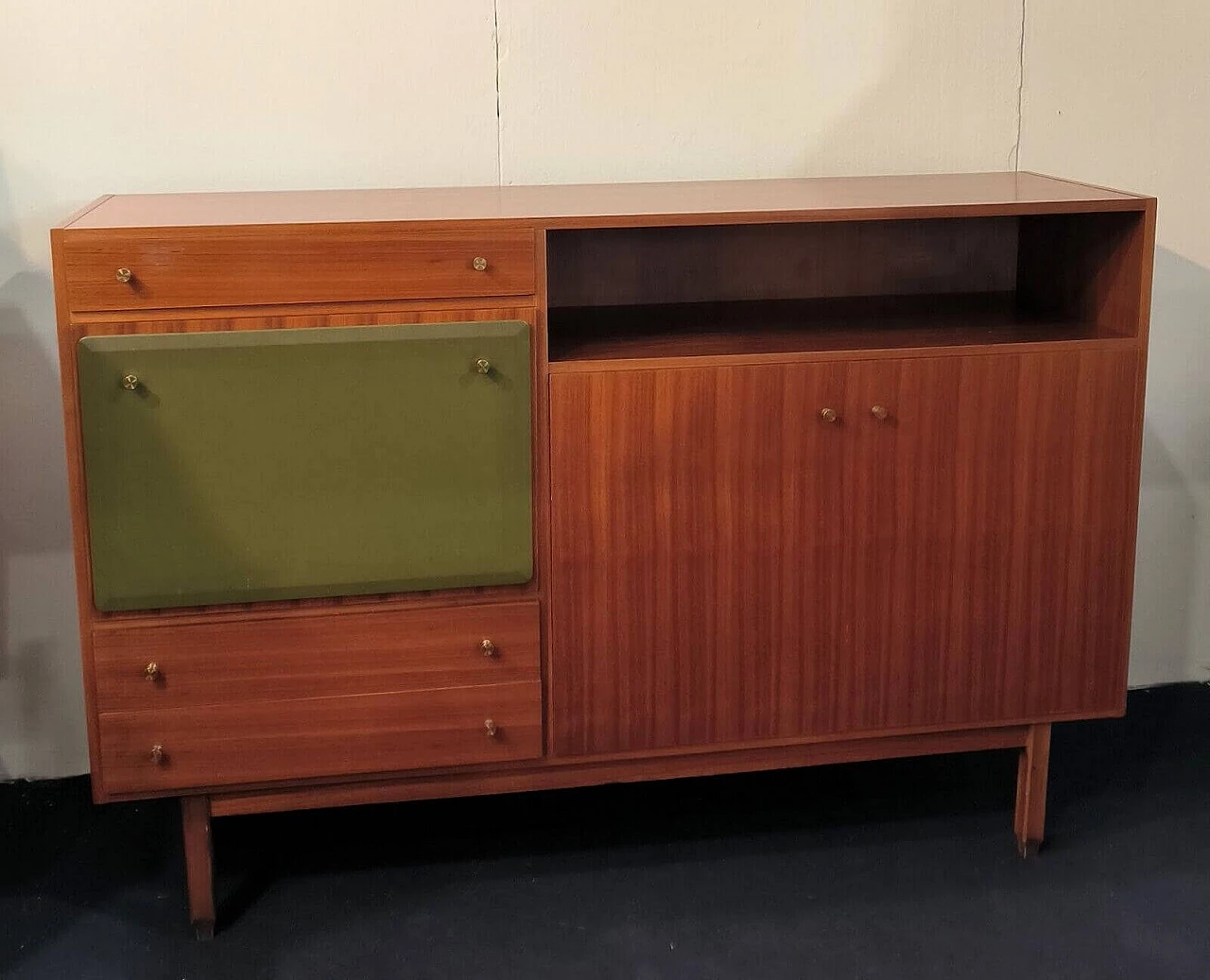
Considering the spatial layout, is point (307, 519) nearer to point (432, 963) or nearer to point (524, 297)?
point (524, 297)

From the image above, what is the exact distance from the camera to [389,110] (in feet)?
7.62

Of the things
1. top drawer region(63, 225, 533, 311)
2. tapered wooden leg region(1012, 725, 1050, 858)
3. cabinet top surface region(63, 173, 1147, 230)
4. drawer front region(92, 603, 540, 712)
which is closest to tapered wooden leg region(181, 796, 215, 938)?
drawer front region(92, 603, 540, 712)

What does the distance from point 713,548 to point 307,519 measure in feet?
1.86

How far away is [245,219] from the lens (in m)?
1.87

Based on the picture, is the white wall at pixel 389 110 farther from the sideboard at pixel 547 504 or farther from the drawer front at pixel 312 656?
the drawer front at pixel 312 656

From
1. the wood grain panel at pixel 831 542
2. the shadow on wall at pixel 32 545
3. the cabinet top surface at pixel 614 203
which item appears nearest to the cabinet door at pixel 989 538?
the wood grain panel at pixel 831 542

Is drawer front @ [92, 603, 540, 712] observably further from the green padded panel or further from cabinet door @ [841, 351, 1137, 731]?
cabinet door @ [841, 351, 1137, 731]

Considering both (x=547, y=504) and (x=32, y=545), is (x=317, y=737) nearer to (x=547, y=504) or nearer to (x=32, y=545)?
(x=547, y=504)

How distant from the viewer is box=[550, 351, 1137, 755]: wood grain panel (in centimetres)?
198

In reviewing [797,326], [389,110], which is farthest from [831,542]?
[389,110]

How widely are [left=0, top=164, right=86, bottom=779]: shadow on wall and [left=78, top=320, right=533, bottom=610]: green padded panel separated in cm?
59

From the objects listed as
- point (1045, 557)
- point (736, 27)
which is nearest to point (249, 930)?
point (1045, 557)

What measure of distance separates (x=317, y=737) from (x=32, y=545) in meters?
0.75

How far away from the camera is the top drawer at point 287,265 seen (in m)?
1.79
